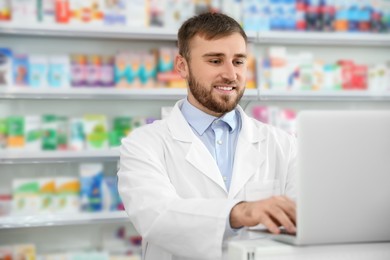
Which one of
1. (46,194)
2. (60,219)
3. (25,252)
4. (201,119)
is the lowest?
(25,252)

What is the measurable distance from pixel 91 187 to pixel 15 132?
0.58 meters

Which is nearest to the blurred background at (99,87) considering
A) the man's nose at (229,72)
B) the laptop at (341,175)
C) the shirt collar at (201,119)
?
the shirt collar at (201,119)

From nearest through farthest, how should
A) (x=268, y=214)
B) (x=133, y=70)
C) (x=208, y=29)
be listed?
(x=268, y=214), (x=208, y=29), (x=133, y=70)

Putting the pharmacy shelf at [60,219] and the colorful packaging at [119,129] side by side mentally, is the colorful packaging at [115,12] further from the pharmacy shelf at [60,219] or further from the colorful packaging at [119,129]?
the pharmacy shelf at [60,219]

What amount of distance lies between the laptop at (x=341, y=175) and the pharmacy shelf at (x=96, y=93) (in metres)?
2.76

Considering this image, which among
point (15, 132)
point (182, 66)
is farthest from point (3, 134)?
point (182, 66)

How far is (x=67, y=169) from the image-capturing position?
400 cm

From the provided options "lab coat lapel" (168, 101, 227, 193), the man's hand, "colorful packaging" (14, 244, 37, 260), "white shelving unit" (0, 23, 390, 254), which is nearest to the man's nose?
"lab coat lapel" (168, 101, 227, 193)

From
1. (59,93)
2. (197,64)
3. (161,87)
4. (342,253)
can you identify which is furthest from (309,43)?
(342,253)

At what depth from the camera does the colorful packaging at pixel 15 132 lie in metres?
3.69

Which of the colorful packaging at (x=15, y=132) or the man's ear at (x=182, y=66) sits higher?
the man's ear at (x=182, y=66)

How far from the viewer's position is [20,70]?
3.75m

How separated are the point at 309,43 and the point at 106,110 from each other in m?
1.54

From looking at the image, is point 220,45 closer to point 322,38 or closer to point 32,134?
point 32,134
